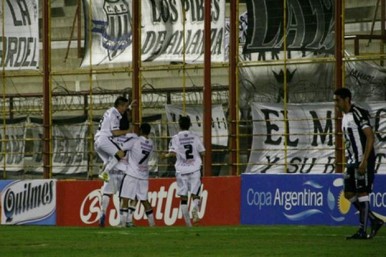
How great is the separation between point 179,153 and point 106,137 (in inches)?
67.0

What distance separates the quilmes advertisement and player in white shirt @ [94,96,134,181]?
2.64 metres

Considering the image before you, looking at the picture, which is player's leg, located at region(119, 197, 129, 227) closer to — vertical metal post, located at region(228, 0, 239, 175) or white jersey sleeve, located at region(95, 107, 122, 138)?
white jersey sleeve, located at region(95, 107, 122, 138)

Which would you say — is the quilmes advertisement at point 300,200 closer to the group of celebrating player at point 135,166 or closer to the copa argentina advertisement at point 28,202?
the group of celebrating player at point 135,166

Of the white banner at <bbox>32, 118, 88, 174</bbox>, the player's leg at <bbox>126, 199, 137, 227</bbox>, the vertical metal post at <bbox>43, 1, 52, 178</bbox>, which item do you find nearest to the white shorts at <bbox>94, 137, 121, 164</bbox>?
the player's leg at <bbox>126, 199, 137, 227</bbox>

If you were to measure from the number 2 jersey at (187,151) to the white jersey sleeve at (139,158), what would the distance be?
1.79 ft

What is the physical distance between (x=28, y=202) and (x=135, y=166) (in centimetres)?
435

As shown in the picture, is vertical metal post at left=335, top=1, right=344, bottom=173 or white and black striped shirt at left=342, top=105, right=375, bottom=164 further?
vertical metal post at left=335, top=1, right=344, bottom=173

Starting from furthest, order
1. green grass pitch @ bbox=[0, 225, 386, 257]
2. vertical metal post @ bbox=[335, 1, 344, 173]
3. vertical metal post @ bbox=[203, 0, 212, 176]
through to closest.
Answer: vertical metal post @ bbox=[203, 0, 212, 176] < vertical metal post @ bbox=[335, 1, 344, 173] < green grass pitch @ bbox=[0, 225, 386, 257]

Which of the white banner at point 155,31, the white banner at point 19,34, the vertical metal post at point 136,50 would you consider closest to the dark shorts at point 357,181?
the vertical metal post at point 136,50

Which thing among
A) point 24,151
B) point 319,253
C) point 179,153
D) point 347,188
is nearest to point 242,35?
point 179,153

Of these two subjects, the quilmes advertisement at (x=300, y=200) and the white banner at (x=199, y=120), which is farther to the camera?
the white banner at (x=199, y=120)

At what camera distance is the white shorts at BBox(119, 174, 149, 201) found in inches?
1000

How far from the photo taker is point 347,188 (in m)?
18.9

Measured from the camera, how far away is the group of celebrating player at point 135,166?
25.0 m
